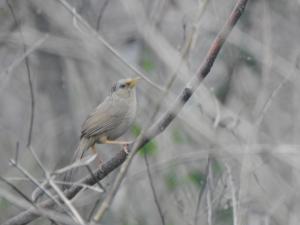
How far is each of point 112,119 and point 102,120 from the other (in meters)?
0.10

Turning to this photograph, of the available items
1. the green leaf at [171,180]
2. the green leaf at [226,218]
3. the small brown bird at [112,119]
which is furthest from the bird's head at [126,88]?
the green leaf at [226,218]

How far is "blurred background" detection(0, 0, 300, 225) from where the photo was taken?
6.06 metres

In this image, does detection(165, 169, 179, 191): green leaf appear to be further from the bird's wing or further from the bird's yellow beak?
the bird's yellow beak

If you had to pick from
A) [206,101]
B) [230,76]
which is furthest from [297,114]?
[206,101]

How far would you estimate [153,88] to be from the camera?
5.89 meters

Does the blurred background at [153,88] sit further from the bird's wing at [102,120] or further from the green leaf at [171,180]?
the bird's wing at [102,120]

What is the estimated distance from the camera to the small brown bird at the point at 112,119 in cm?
595

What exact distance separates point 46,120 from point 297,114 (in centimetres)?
343

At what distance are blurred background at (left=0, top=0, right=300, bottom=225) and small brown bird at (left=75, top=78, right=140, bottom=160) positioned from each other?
0.20m

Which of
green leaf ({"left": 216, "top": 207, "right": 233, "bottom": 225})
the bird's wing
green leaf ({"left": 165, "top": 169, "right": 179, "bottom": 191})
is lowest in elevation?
green leaf ({"left": 216, "top": 207, "right": 233, "bottom": 225})

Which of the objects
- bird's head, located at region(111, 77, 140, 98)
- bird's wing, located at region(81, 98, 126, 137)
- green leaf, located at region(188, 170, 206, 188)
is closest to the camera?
bird's wing, located at region(81, 98, 126, 137)

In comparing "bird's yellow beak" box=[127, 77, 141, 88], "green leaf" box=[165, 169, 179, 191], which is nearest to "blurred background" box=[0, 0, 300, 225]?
"green leaf" box=[165, 169, 179, 191]

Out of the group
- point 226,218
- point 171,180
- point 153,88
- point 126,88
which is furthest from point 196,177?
point 126,88

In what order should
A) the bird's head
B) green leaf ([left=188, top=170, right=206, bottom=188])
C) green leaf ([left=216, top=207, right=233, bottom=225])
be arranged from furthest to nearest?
the bird's head < green leaf ([left=188, top=170, right=206, bottom=188]) < green leaf ([left=216, top=207, right=233, bottom=225])
